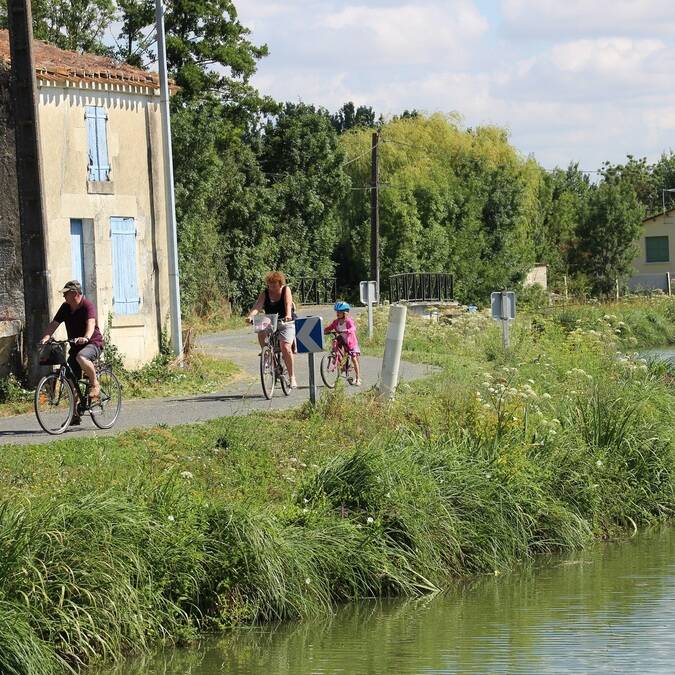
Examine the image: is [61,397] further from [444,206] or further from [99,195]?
[444,206]

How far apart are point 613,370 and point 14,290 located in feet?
29.1

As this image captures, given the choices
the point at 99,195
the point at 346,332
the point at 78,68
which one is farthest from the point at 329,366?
the point at 78,68

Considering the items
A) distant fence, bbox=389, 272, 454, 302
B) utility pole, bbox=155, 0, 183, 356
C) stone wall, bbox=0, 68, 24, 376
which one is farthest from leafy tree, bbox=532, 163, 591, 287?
stone wall, bbox=0, 68, 24, 376

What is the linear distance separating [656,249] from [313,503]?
63.0 metres

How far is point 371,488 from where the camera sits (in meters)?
11.9

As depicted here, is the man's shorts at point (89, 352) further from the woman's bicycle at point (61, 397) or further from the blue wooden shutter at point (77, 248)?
the blue wooden shutter at point (77, 248)

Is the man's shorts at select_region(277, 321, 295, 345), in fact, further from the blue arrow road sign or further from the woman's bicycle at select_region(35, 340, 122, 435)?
the woman's bicycle at select_region(35, 340, 122, 435)

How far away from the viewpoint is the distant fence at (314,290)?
47.7 metres

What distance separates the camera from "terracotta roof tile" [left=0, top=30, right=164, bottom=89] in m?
20.6

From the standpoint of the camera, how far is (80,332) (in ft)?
50.7

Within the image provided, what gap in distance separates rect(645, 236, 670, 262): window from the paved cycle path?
49.3 metres

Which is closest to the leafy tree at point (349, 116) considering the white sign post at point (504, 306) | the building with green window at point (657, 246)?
the building with green window at point (657, 246)

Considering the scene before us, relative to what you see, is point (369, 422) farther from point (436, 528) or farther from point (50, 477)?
point (50, 477)

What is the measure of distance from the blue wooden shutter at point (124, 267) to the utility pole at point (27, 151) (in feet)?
11.1
